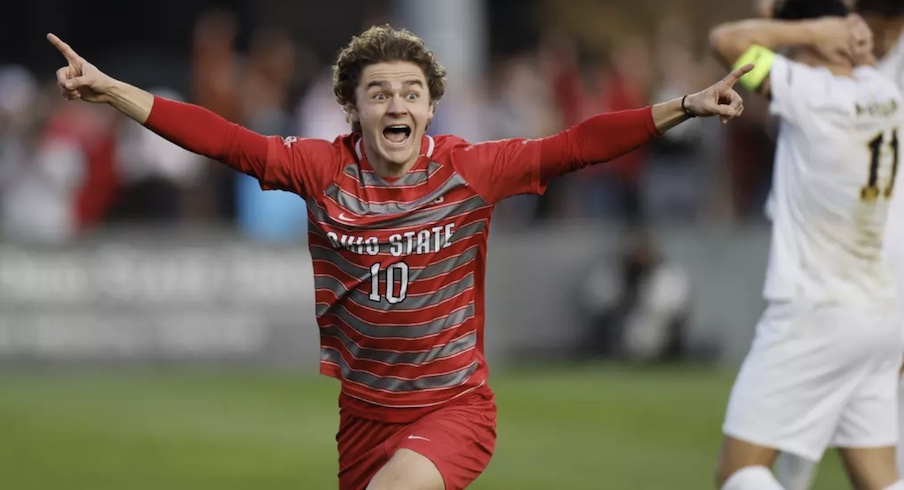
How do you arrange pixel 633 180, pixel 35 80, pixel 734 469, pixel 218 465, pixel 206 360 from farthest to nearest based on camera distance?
pixel 35 80 → pixel 633 180 → pixel 206 360 → pixel 218 465 → pixel 734 469

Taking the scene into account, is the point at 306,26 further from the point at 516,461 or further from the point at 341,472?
the point at 341,472

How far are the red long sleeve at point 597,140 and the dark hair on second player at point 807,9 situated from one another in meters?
1.47

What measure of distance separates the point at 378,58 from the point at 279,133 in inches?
421

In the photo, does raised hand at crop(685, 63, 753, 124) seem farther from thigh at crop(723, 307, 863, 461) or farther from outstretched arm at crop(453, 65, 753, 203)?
thigh at crop(723, 307, 863, 461)

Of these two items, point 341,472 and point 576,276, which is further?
point 576,276

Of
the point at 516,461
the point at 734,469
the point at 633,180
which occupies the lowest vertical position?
the point at 516,461

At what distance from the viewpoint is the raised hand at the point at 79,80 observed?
246 inches

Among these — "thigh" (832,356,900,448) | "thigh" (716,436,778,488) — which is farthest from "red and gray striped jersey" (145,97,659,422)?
"thigh" (832,356,900,448)

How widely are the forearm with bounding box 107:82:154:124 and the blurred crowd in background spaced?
10.3 metres

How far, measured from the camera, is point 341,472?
22.6ft

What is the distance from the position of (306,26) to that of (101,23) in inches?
106

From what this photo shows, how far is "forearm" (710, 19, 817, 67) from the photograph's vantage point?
7.42 m

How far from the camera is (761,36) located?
7453mm

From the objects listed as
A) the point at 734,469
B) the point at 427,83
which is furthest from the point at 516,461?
the point at 427,83
